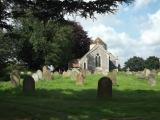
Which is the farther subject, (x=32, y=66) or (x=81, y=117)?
(x=32, y=66)

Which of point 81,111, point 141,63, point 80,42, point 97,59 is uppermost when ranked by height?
point 80,42

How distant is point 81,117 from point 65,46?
210 ft

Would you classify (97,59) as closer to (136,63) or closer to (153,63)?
(153,63)

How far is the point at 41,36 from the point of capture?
261 ft

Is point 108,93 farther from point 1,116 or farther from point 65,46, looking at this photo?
point 65,46

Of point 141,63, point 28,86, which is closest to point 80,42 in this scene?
point 141,63

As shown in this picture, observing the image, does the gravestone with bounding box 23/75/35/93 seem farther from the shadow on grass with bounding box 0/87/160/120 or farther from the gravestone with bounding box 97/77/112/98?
the shadow on grass with bounding box 0/87/160/120

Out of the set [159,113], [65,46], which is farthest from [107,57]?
[159,113]

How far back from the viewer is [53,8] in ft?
62.3

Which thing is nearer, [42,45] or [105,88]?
[105,88]

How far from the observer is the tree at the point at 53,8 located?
18.5 metres

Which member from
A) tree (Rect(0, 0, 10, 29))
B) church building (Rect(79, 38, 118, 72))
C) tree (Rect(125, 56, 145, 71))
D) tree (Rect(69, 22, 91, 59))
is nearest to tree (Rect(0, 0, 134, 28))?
tree (Rect(0, 0, 10, 29))

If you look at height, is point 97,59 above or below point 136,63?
below

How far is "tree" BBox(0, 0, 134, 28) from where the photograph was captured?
18.5 metres
